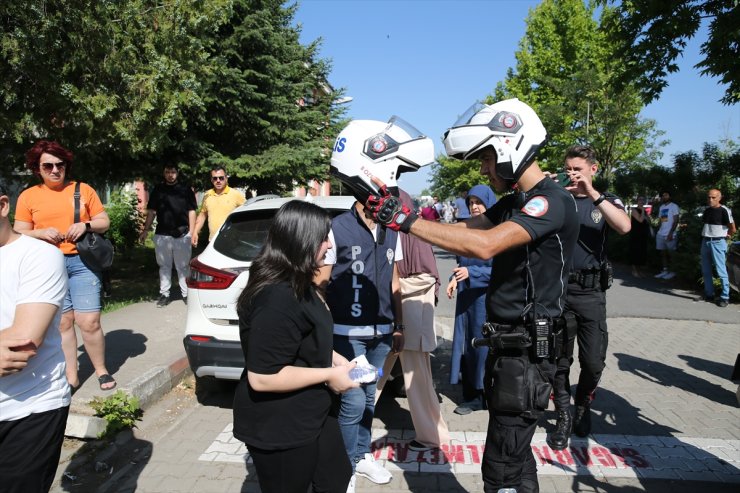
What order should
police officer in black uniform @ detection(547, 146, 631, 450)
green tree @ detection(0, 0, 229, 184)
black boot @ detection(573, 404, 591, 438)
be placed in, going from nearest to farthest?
police officer in black uniform @ detection(547, 146, 631, 450) → black boot @ detection(573, 404, 591, 438) → green tree @ detection(0, 0, 229, 184)

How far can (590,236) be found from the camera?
413 centimetres

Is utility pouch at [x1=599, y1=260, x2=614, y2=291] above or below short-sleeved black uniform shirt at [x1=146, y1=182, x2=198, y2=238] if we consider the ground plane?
below

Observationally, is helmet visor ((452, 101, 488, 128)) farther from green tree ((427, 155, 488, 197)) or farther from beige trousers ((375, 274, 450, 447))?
green tree ((427, 155, 488, 197))

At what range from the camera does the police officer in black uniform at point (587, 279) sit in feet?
13.0

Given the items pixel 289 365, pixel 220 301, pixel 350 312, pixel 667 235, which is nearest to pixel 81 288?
pixel 220 301

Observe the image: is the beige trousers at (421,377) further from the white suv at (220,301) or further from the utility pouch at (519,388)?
the utility pouch at (519,388)

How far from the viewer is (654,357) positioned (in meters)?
6.66

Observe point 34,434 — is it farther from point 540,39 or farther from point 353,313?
point 540,39

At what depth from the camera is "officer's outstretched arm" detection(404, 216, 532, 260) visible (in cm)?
237

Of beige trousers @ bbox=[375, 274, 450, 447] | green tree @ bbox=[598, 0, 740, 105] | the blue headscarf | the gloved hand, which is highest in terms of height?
green tree @ bbox=[598, 0, 740, 105]

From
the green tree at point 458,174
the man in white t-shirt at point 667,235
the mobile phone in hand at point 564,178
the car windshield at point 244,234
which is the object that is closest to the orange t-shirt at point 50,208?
the car windshield at point 244,234

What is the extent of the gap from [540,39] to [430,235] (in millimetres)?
24704

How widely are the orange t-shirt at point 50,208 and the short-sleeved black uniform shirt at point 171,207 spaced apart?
11.6 ft

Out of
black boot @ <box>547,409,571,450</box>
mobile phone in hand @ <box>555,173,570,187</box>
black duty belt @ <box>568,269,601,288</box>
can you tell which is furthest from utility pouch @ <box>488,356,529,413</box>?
mobile phone in hand @ <box>555,173,570,187</box>
